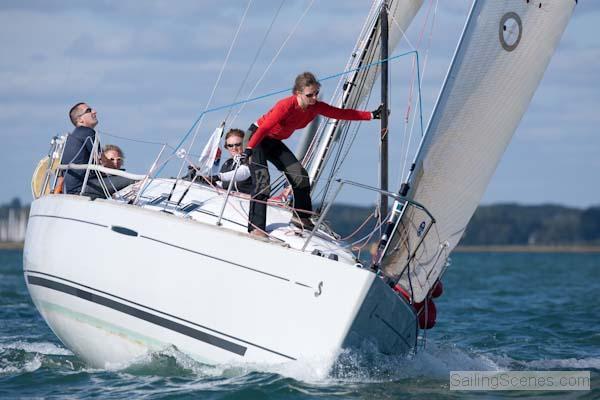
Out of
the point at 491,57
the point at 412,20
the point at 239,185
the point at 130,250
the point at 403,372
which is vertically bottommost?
the point at 403,372

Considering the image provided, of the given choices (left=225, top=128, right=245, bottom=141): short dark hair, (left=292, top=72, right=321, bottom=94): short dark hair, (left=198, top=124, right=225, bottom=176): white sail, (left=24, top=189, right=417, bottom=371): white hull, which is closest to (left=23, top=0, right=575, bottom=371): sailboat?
(left=24, top=189, right=417, bottom=371): white hull

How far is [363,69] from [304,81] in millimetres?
2317

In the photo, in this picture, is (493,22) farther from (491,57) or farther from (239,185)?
(239,185)

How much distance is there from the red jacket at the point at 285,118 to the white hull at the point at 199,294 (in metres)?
0.90

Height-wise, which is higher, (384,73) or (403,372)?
(384,73)

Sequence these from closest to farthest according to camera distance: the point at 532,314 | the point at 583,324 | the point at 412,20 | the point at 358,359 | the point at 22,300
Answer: the point at 358,359 < the point at 412,20 < the point at 583,324 < the point at 532,314 < the point at 22,300

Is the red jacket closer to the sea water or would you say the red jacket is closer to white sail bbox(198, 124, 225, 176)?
white sail bbox(198, 124, 225, 176)

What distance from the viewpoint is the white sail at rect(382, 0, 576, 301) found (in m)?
7.95

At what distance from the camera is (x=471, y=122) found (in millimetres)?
8086

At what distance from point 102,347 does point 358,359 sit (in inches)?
84.5

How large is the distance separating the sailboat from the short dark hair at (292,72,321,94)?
930mm

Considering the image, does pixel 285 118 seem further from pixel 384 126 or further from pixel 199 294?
pixel 199 294

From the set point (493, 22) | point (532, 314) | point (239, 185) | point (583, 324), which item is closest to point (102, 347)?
point (239, 185)

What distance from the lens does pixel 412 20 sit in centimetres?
994
